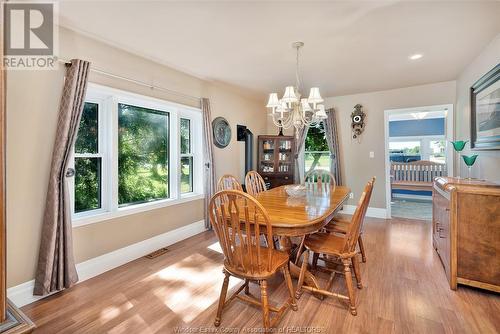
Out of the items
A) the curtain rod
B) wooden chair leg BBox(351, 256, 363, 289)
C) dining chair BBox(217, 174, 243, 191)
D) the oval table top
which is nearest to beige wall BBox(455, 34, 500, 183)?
the oval table top

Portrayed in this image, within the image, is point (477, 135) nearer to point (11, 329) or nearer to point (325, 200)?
point (325, 200)

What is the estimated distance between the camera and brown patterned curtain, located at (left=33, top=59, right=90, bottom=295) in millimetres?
2053

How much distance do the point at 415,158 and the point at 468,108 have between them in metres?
3.84

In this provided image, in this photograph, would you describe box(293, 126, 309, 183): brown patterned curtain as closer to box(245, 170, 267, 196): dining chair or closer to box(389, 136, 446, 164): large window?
box(245, 170, 267, 196): dining chair

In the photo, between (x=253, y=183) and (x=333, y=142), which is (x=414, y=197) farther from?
(x=253, y=183)

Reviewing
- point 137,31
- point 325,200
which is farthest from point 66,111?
point 325,200

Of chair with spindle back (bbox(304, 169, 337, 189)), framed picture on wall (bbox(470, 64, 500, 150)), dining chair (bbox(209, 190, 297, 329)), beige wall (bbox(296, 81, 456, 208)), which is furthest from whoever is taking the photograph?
beige wall (bbox(296, 81, 456, 208))

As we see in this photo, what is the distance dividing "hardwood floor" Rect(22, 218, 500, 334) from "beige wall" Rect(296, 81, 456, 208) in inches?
88.1

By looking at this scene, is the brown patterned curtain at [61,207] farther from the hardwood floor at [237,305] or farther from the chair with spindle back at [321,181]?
the chair with spindle back at [321,181]

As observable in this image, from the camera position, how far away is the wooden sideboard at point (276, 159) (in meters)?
5.17

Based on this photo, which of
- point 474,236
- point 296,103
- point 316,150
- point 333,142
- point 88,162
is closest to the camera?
point 474,236

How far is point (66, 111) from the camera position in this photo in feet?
7.04

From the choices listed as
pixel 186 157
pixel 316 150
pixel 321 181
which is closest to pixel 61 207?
pixel 186 157

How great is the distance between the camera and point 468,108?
3.33 meters
